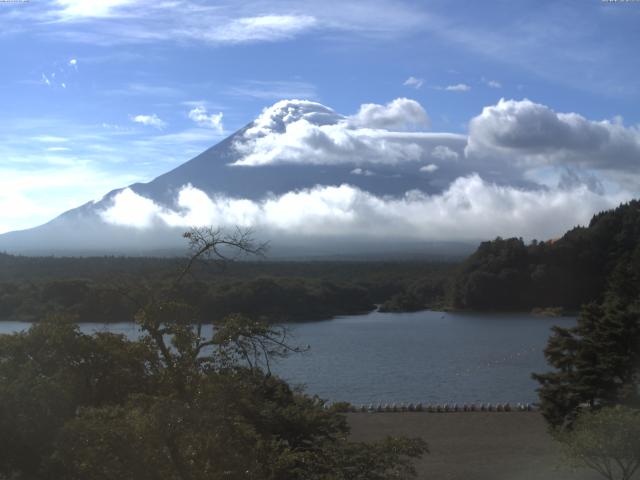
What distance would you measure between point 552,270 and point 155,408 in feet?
132

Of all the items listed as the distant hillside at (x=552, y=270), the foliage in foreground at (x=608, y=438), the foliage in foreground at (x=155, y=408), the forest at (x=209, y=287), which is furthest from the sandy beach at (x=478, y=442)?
the distant hillside at (x=552, y=270)

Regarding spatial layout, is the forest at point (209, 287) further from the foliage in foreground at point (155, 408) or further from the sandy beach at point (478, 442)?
the sandy beach at point (478, 442)

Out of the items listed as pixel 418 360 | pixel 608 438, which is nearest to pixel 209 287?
pixel 608 438

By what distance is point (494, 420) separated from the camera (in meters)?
15.2

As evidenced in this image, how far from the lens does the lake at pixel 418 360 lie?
18.9 metres

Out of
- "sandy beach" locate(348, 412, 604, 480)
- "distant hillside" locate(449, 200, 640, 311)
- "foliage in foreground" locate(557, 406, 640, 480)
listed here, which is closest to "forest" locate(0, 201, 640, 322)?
"distant hillside" locate(449, 200, 640, 311)

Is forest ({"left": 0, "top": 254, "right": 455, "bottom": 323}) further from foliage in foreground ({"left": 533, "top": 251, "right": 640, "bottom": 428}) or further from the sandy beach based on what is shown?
foliage in foreground ({"left": 533, "top": 251, "right": 640, "bottom": 428})

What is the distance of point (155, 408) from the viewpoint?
12.6 feet

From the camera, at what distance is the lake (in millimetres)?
18922

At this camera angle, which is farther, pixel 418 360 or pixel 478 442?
pixel 418 360

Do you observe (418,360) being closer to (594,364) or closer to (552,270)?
(594,364)

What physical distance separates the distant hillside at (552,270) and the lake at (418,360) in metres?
4.61

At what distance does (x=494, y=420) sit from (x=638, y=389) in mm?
3963

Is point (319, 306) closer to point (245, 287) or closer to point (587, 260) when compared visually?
point (245, 287)
